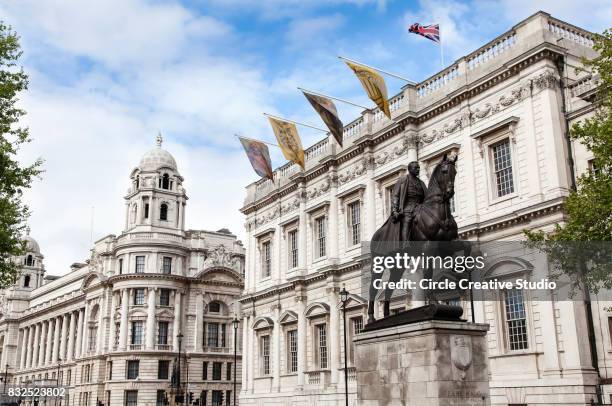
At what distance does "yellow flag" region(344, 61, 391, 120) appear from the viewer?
31984 millimetres

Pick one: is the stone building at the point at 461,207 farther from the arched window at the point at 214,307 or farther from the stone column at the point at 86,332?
the stone column at the point at 86,332

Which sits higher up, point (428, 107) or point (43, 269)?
point (43, 269)

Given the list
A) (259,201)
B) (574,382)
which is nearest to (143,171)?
(259,201)

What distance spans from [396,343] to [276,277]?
29496 millimetres

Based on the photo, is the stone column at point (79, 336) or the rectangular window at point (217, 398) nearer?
the rectangular window at point (217, 398)

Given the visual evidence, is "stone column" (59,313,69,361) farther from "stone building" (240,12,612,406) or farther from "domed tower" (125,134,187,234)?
"stone building" (240,12,612,406)

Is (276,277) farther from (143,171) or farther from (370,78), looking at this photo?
(143,171)

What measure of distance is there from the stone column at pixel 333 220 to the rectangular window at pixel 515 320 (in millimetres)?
12164

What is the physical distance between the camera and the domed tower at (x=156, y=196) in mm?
76188

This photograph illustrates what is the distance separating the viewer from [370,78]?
32094 millimetres

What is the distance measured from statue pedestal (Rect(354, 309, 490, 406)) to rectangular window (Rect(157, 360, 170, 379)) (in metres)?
58.5

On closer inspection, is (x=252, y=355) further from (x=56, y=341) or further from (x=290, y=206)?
(x=56, y=341)

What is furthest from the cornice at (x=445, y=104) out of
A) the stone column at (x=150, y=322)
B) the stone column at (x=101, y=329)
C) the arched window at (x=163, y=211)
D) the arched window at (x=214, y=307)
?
the stone column at (x=101, y=329)

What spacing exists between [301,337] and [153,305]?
35105 millimetres
